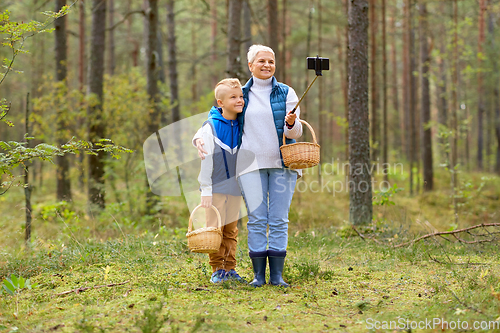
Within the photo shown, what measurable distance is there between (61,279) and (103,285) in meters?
0.58

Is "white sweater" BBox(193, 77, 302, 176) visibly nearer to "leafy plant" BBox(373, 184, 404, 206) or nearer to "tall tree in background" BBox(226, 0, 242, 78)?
"leafy plant" BBox(373, 184, 404, 206)

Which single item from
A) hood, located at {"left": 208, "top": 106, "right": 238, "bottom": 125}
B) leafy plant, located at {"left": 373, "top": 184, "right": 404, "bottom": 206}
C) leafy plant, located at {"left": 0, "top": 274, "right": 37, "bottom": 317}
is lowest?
leafy plant, located at {"left": 0, "top": 274, "right": 37, "bottom": 317}

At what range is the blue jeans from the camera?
3688 mm

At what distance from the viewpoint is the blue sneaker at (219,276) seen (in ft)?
12.4

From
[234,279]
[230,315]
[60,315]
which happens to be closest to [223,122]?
[234,279]

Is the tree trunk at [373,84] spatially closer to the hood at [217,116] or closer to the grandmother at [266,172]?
the grandmother at [266,172]

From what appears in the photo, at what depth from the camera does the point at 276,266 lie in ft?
12.3

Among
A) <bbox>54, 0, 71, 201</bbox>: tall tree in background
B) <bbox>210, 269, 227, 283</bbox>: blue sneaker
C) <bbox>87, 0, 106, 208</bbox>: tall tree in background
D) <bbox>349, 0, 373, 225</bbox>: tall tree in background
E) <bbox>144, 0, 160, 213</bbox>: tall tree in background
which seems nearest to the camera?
<bbox>210, 269, 227, 283</bbox>: blue sneaker

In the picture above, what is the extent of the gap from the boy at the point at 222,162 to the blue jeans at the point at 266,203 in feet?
0.61

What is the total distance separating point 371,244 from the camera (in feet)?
18.2

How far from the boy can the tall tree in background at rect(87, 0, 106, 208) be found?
5.70 meters

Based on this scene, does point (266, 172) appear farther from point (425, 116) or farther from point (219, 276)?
point (425, 116)

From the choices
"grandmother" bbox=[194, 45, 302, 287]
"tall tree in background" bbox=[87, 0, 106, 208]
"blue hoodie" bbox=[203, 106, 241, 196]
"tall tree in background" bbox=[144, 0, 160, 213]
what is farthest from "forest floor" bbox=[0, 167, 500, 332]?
"tall tree in background" bbox=[144, 0, 160, 213]

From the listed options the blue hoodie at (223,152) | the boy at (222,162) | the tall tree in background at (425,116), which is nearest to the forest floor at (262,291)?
the boy at (222,162)
